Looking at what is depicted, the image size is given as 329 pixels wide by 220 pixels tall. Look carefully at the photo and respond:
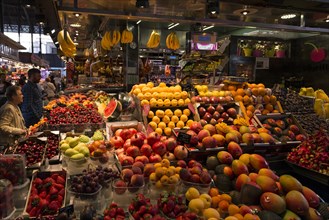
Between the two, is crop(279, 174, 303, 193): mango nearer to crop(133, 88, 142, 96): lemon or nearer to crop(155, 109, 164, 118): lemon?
crop(155, 109, 164, 118): lemon

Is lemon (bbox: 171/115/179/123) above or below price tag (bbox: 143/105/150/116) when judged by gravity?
below

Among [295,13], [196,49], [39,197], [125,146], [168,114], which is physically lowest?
[39,197]

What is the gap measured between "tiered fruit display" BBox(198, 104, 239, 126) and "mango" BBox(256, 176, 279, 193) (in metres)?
1.61

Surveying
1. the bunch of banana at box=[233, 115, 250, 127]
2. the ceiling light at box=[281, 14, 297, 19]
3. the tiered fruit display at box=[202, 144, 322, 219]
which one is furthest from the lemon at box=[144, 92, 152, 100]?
the ceiling light at box=[281, 14, 297, 19]

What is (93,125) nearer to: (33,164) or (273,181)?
(33,164)

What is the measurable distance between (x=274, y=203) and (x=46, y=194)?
5.71 ft

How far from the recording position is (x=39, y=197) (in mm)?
2176

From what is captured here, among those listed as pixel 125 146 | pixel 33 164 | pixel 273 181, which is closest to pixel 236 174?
pixel 273 181

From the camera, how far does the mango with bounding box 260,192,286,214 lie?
2043 mm

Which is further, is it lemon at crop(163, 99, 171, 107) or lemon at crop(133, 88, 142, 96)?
lemon at crop(133, 88, 142, 96)

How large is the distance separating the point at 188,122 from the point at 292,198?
6.70 feet

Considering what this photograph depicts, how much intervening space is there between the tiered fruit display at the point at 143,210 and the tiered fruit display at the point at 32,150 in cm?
Result: 127

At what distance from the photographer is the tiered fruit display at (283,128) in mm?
3807

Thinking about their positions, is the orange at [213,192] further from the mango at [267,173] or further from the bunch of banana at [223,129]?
the bunch of banana at [223,129]
